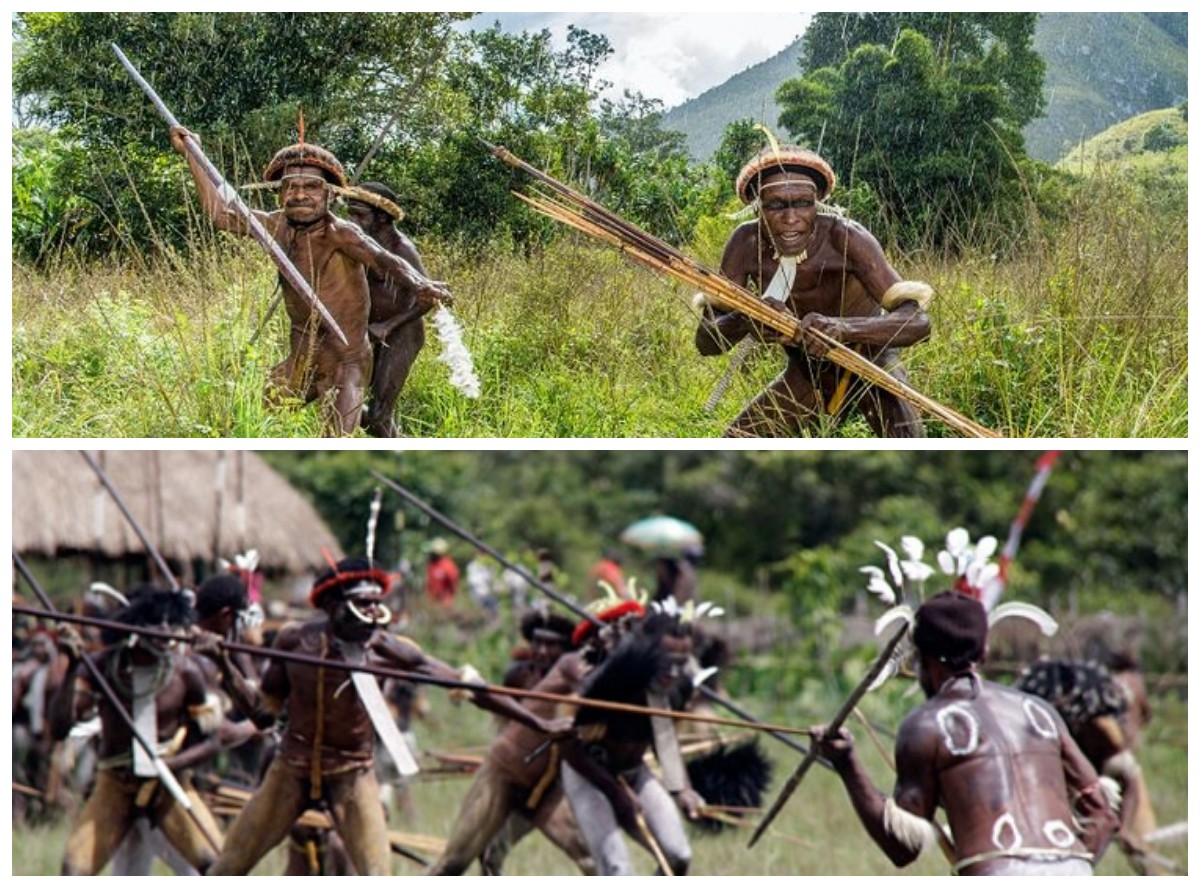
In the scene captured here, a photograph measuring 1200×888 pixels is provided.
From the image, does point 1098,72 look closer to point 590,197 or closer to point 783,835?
point 590,197

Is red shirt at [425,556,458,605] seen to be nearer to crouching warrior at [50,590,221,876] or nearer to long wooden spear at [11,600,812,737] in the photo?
crouching warrior at [50,590,221,876]

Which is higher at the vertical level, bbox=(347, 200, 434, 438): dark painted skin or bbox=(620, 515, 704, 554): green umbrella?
bbox=(347, 200, 434, 438): dark painted skin

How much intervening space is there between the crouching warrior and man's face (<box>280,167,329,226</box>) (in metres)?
1.89

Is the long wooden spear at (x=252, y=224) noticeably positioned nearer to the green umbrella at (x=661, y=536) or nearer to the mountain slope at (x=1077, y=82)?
the mountain slope at (x=1077, y=82)

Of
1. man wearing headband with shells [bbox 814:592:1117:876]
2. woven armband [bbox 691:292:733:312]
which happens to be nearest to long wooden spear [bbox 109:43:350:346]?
woven armband [bbox 691:292:733:312]

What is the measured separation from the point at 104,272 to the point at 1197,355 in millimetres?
5597

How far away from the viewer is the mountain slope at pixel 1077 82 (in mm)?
9695

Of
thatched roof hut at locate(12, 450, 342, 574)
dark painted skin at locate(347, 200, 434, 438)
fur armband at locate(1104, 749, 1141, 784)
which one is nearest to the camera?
dark painted skin at locate(347, 200, 434, 438)

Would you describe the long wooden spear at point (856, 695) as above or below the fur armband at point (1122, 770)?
above

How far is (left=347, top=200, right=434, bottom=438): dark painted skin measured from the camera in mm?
8852

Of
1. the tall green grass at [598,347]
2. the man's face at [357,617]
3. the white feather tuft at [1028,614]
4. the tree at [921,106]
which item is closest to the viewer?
the white feather tuft at [1028,614]

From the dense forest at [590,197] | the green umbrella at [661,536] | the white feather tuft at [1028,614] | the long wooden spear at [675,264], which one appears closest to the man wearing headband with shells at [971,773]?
the white feather tuft at [1028,614]

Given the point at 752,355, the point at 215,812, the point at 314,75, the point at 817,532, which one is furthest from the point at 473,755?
the point at 817,532

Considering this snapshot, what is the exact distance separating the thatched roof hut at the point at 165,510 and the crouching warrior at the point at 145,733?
4271 mm
